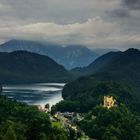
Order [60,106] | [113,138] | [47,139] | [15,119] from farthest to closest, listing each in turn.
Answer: [60,106] < [15,119] < [113,138] < [47,139]

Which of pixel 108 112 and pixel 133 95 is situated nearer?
pixel 108 112

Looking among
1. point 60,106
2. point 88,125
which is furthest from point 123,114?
point 60,106

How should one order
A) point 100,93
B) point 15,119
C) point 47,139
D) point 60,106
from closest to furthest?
point 47,139 < point 15,119 < point 60,106 < point 100,93

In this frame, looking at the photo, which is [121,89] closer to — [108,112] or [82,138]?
[108,112]

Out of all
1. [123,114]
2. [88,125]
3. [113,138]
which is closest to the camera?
[113,138]

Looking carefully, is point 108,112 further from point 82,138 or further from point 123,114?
point 82,138

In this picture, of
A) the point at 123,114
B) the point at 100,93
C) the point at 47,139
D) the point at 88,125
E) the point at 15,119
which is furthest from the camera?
the point at 100,93

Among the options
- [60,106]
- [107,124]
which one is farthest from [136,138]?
[60,106]
